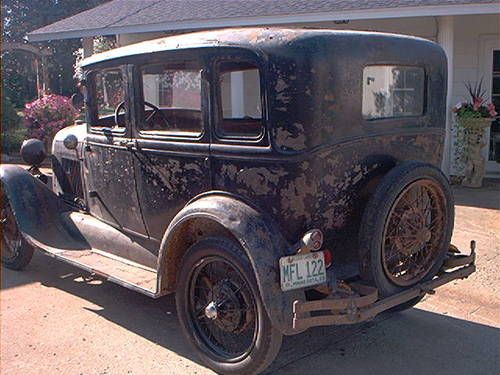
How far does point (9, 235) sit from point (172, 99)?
A: 8.09 feet

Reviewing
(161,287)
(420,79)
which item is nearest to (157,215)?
(161,287)

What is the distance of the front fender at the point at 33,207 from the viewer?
4.93 m

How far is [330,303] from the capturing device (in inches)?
122

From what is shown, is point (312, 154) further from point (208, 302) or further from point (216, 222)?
point (208, 302)

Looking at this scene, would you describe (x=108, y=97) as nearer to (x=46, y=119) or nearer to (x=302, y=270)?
(x=302, y=270)

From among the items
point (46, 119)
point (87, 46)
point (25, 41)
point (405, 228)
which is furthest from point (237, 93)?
point (25, 41)

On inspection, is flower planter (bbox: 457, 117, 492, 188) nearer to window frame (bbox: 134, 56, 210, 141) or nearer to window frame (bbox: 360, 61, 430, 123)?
window frame (bbox: 360, 61, 430, 123)

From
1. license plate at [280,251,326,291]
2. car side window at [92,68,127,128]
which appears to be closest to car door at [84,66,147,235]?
car side window at [92,68,127,128]

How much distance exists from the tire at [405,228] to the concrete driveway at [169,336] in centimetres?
56

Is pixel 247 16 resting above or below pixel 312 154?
above

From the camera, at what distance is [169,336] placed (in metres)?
4.06

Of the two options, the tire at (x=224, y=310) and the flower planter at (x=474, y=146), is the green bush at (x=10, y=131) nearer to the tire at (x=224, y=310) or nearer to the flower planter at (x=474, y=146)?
the flower planter at (x=474, y=146)

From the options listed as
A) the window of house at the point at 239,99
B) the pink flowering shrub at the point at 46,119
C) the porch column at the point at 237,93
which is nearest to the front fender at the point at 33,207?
the porch column at the point at 237,93

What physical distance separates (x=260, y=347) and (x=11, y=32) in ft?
100
